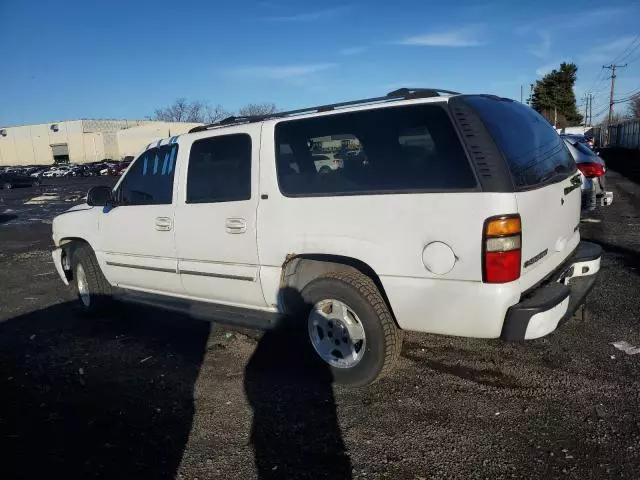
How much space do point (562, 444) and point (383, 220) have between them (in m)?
1.66

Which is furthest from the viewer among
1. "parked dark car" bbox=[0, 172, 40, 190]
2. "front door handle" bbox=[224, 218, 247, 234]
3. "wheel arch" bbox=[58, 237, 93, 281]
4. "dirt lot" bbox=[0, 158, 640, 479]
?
"parked dark car" bbox=[0, 172, 40, 190]

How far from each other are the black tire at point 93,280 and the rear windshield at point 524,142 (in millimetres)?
4164

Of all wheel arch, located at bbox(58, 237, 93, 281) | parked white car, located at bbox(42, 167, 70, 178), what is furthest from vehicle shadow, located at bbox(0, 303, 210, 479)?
parked white car, located at bbox(42, 167, 70, 178)

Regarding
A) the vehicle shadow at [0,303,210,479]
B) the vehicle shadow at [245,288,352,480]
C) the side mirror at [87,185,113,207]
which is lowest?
the vehicle shadow at [0,303,210,479]

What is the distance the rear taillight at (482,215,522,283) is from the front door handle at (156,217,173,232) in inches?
108

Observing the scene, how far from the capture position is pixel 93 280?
5.47 m

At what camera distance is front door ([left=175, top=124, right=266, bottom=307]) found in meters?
3.97

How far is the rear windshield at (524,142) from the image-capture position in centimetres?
319

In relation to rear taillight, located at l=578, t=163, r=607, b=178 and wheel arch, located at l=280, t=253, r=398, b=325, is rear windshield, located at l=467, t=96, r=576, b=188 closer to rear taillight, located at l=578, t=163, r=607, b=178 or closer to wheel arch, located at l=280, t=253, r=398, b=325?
wheel arch, located at l=280, t=253, r=398, b=325

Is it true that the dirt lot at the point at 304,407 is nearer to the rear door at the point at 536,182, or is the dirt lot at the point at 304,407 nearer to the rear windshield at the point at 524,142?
the rear door at the point at 536,182

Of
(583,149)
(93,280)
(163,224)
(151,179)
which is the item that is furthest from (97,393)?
(583,149)

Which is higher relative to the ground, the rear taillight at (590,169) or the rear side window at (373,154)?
the rear side window at (373,154)

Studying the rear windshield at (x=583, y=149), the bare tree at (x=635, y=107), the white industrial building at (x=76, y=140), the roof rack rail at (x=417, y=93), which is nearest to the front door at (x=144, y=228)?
the roof rack rail at (x=417, y=93)

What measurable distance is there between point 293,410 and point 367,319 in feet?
2.61
